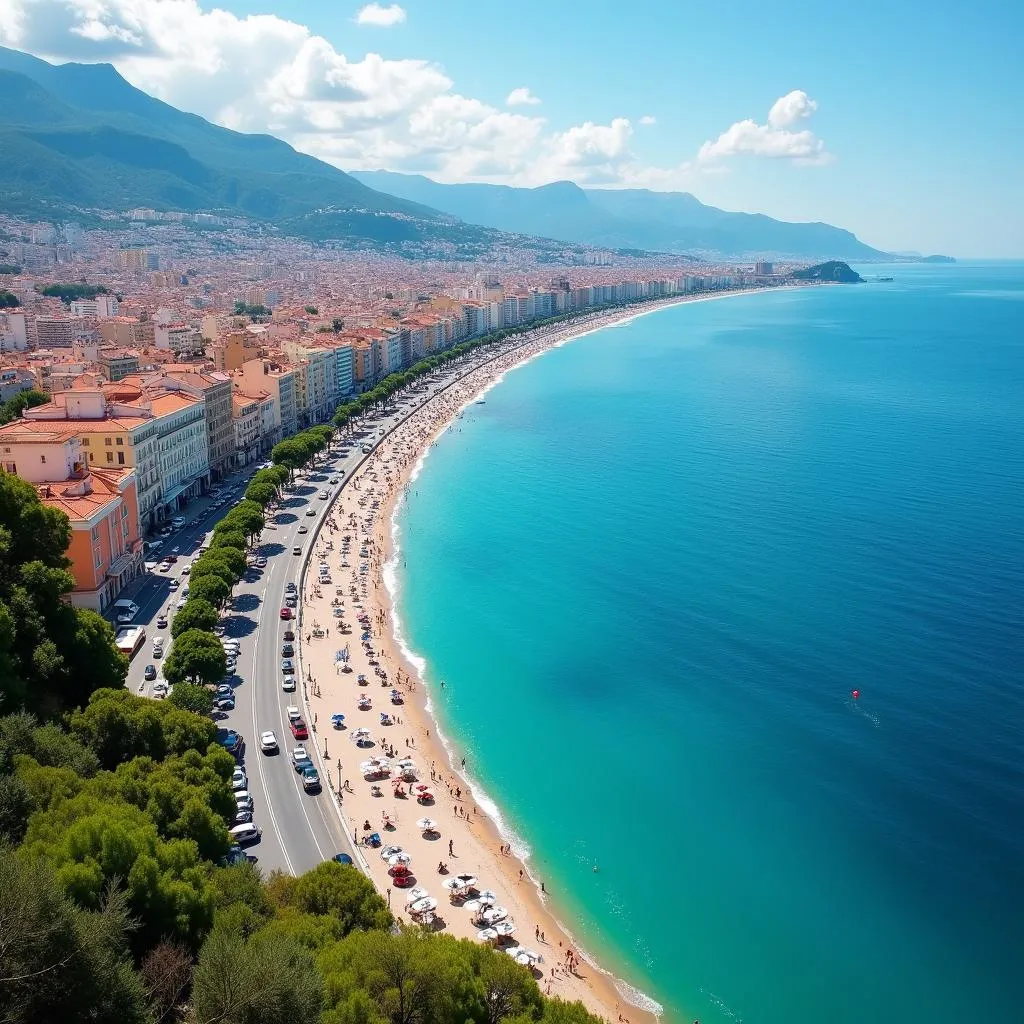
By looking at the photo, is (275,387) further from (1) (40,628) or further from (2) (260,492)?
(1) (40,628)

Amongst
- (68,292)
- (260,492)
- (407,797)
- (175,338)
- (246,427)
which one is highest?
(68,292)

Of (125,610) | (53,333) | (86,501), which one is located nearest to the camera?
(125,610)

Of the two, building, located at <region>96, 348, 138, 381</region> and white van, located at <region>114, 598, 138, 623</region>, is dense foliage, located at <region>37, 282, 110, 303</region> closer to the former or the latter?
building, located at <region>96, 348, 138, 381</region>

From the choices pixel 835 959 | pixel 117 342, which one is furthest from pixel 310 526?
pixel 117 342

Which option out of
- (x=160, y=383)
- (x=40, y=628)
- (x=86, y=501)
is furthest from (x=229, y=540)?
(x=160, y=383)

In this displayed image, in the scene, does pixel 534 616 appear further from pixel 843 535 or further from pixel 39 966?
pixel 39 966

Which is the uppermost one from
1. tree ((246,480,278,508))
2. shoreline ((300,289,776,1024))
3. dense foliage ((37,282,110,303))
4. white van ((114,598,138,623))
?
dense foliage ((37,282,110,303))

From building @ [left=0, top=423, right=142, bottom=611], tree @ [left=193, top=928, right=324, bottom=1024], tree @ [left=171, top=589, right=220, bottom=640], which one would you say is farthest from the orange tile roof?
tree @ [left=193, top=928, right=324, bottom=1024]
